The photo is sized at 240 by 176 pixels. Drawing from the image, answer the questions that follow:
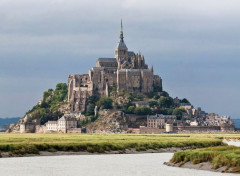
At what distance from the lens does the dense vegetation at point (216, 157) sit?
53812 mm

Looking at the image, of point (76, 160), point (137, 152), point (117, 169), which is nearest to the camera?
point (117, 169)

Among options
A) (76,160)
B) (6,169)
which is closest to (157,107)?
(76,160)

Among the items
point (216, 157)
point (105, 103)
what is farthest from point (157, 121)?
point (216, 157)

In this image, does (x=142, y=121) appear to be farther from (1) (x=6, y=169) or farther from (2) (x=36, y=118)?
(1) (x=6, y=169)

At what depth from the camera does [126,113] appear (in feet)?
598

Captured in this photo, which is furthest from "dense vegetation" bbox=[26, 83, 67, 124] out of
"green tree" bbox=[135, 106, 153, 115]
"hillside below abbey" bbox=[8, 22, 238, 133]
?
"green tree" bbox=[135, 106, 153, 115]

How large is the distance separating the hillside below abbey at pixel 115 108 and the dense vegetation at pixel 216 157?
110316 millimetres

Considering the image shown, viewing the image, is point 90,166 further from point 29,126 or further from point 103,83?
point 103,83

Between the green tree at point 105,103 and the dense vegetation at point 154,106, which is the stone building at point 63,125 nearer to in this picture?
the green tree at point 105,103

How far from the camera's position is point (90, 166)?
62719 millimetres

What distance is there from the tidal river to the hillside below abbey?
100672mm

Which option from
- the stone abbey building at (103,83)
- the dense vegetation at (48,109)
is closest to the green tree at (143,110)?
the stone abbey building at (103,83)

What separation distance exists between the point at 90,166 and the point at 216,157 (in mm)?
12553

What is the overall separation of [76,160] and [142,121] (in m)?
113
